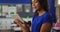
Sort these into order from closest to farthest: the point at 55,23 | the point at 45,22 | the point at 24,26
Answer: the point at 45,22 < the point at 24,26 < the point at 55,23

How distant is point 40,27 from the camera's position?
110cm

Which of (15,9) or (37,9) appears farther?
(15,9)

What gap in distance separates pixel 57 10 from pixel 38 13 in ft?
5.01

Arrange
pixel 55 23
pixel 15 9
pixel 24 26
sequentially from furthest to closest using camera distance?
1. pixel 15 9
2. pixel 55 23
3. pixel 24 26

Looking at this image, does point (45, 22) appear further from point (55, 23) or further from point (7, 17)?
point (7, 17)

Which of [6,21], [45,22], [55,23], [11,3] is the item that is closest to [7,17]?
[6,21]

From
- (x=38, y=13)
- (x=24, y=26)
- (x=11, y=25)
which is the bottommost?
(x=11, y=25)

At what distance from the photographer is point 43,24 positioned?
1081 mm

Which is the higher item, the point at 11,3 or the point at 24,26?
the point at 11,3

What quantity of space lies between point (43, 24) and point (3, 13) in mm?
1760

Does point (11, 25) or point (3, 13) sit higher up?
point (3, 13)

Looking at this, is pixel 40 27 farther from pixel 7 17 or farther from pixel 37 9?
pixel 7 17

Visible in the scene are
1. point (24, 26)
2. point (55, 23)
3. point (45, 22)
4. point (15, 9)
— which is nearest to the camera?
point (45, 22)

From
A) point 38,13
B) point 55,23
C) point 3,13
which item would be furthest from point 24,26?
point 3,13
